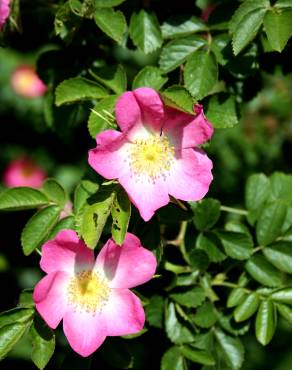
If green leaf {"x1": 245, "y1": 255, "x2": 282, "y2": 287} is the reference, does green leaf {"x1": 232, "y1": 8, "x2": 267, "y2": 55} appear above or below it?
above

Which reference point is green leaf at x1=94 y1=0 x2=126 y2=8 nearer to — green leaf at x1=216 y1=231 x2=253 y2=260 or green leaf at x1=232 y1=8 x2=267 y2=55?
green leaf at x1=232 y1=8 x2=267 y2=55

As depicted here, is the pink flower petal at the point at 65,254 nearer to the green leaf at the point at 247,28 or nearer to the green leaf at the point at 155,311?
the green leaf at the point at 155,311

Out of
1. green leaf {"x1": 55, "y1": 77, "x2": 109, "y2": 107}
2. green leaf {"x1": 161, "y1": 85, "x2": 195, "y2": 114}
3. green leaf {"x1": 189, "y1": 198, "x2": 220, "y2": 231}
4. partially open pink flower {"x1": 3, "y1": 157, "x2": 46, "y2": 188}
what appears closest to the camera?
green leaf {"x1": 161, "y1": 85, "x2": 195, "y2": 114}

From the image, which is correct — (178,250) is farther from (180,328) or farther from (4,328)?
(4,328)

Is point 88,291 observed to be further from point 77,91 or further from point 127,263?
point 77,91

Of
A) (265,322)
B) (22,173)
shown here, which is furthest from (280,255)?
(22,173)

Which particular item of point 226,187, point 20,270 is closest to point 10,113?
point 20,270

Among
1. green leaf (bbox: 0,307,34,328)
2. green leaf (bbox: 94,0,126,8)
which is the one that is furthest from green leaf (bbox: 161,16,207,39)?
green leaf (bbox: 0,307,34,328)
